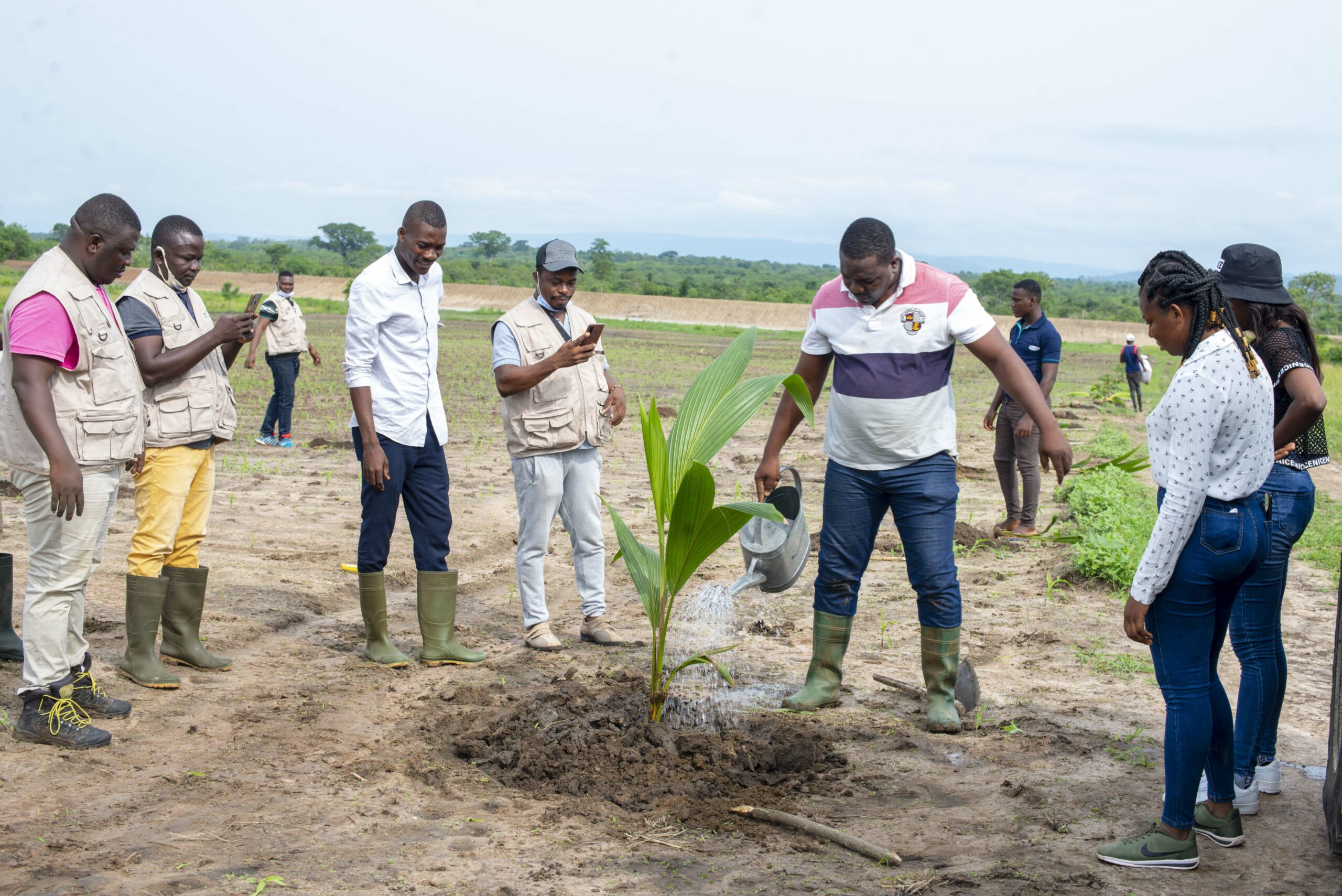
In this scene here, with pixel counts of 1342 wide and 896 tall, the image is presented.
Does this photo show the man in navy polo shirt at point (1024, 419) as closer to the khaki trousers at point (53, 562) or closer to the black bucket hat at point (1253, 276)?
the black bucket hat at point (1253, 276)

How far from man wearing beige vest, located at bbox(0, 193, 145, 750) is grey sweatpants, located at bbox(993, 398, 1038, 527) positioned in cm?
574

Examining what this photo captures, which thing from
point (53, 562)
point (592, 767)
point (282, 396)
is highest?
point (282, 396)

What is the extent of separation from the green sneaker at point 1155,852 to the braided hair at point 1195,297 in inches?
53.7

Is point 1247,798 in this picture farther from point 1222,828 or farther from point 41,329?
point 41,329

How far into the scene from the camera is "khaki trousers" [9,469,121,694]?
3.95 metres

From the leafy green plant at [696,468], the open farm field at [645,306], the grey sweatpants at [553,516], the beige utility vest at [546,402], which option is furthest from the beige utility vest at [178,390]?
the open farm field at [645,306]

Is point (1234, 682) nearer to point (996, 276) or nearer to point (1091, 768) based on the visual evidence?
point (1091, 768)

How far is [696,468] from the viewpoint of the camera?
3988 mm

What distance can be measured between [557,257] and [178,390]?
1.80 m

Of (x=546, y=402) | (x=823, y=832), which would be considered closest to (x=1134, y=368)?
(x=546, y=402)

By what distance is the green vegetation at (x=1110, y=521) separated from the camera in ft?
22.1

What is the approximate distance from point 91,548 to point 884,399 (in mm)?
3047

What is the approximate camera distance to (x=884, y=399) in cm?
428

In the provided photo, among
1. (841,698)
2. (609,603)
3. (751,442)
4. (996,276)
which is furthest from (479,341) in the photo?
(996,276)
